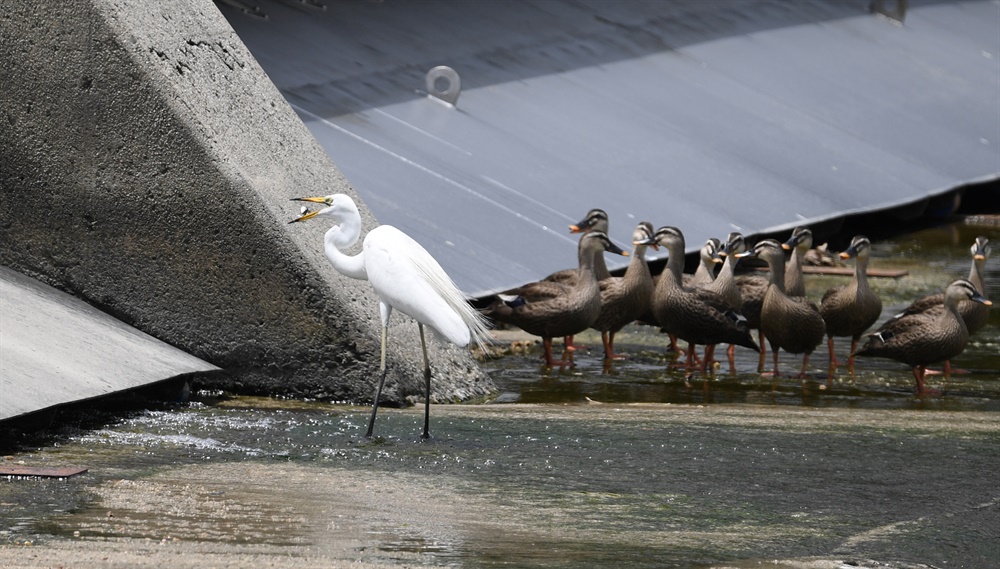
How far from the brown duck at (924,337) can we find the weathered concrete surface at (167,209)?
325 centimetres

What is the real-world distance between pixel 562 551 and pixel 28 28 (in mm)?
5124

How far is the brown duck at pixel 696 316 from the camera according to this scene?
10820mm

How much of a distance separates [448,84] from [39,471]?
9688 mm

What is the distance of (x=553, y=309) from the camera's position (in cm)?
1080

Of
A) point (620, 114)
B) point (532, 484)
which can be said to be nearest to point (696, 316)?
point (532, 484)

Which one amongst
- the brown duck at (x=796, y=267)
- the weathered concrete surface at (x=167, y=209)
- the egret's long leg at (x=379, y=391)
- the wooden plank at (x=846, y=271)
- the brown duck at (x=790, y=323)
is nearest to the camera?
the egret's long leg at (x=379, y=391)

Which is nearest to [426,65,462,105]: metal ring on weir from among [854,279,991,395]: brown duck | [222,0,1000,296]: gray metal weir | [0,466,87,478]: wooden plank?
[222,0,1000,296]: gray metal weir

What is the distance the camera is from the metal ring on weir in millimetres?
15070

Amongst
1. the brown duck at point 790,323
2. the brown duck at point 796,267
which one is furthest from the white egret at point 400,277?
the brown duck at point 796,267

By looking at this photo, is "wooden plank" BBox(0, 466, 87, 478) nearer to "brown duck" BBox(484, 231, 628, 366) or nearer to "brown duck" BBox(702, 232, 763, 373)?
"brown duck" BBox(484, 231, 628, 366)

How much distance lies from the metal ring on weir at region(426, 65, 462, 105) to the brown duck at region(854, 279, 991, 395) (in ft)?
18.8

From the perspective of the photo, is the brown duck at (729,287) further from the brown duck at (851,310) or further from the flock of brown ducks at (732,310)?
the brown duck at (851,310)

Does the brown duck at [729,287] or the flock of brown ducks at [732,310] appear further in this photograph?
the brown duck at [729,287]

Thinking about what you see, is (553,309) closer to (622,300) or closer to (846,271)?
(622,300)
